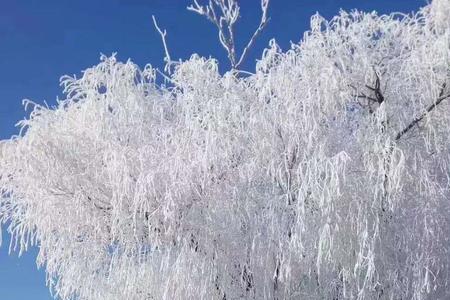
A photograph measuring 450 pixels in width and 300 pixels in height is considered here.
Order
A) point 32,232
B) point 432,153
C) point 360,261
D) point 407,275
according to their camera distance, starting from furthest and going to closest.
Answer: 1. point 32,232
2. point 432,153
3. point 407,275
4. point 360,261

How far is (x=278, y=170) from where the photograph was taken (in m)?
5.58

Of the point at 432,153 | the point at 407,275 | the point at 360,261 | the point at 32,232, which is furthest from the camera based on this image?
the point at 32,232

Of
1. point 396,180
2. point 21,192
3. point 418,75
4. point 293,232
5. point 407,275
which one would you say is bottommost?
point 407,275

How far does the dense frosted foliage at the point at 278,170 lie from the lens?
5.47 meters

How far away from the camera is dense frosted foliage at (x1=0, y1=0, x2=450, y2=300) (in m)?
5.47

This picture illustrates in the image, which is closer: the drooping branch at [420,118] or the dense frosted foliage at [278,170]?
the dense frosted foliage at [278,170]

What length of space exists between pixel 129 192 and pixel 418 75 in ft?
8.52

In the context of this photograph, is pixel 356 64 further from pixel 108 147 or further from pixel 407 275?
pixel 108 147

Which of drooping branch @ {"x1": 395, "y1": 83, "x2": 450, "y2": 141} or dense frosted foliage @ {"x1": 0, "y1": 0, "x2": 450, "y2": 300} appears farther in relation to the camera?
drooping branch @ {"x1": 395, "y1": 83, "x2": 450, "y2": 141}

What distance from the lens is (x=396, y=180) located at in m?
5.55

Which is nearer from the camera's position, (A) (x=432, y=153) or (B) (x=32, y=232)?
(A) (x=432, y=153)

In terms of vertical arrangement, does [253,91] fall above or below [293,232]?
above

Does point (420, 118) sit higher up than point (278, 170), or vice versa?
point (420, 118)

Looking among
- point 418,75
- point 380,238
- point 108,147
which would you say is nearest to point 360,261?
point 380,238
